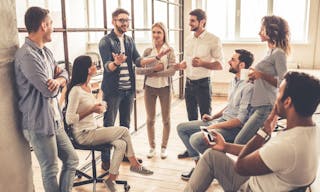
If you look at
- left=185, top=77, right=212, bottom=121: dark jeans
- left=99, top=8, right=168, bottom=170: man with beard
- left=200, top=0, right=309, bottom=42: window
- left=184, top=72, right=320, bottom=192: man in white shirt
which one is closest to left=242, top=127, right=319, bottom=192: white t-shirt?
left=184, top=72, right=320, bottom=192: man in white shirt

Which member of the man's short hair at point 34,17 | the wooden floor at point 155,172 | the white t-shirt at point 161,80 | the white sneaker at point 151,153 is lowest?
the wooden floor at point 155,172

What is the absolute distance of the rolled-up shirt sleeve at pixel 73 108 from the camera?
2.28 m

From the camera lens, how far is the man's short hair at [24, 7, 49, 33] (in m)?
1.75

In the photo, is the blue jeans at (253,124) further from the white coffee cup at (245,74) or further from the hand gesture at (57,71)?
the hand gesture at (57,71)

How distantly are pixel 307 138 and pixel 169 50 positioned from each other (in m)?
1.84

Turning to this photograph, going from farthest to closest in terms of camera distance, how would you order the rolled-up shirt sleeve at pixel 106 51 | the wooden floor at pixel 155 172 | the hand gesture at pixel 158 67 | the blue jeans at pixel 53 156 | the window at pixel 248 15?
the window at pixel 248 15
the hand gesture at pixel 158 67
the rolled-up shirt sleeve at pixel 106 51
the wooden floor at pixel 155 172
the blue jeans at pixel 53 156

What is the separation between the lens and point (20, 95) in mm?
1794

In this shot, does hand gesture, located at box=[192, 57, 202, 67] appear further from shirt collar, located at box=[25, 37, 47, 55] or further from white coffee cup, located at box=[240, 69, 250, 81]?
shirt collar, located at box=[25, 37, 47, 55]

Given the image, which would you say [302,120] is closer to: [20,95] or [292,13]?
[20,95]

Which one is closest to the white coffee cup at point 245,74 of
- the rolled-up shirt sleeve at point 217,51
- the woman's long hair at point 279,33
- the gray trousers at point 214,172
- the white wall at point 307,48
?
the woman's long hair at point 279,33

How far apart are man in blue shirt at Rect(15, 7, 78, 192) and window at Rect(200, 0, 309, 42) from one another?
4.59 metres

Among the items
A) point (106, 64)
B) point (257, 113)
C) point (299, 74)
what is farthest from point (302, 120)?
point (106, 64)

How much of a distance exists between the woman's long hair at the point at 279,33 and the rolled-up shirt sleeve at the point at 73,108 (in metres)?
1.47

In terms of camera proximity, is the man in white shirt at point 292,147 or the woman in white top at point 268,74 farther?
the woman in white top at point 268,74
